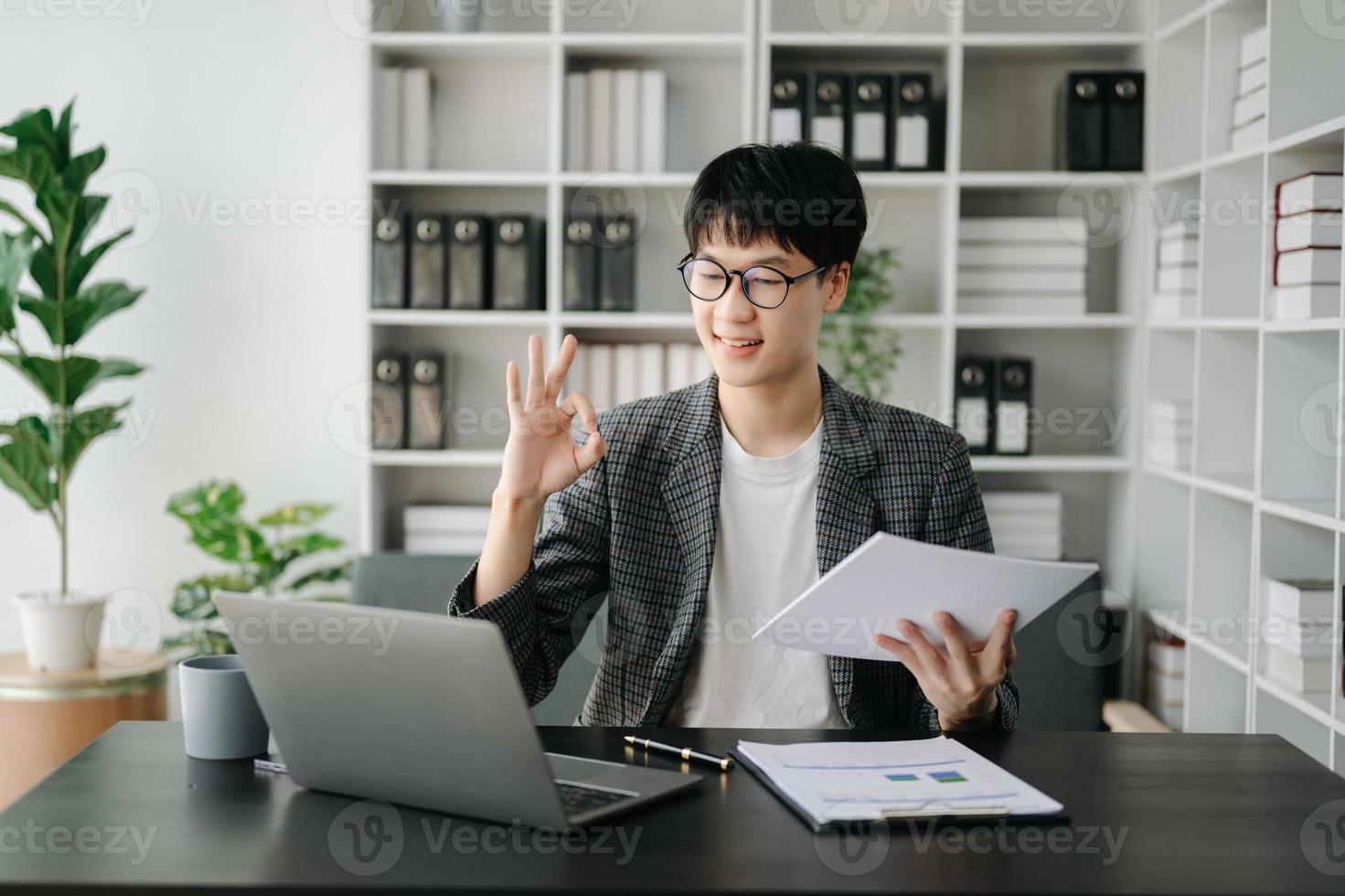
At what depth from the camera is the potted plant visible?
2896 millimetres

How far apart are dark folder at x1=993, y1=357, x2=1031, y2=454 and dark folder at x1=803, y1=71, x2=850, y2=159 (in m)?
0.67

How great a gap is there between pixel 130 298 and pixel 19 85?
88cm

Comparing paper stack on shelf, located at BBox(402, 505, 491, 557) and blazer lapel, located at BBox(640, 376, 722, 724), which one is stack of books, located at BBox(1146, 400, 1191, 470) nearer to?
blazer lapel, located at BBox(640, 376, 722, 724)

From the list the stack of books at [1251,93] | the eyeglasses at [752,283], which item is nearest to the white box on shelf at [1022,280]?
the stack of books at [1251,93]

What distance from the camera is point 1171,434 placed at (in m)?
2.87

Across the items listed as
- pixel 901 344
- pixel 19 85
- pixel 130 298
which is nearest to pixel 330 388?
pixel 130 298

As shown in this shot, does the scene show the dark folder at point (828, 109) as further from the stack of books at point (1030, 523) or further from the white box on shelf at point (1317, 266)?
the white box on shelf at point (1317, 266)

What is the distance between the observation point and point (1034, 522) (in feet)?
10.3

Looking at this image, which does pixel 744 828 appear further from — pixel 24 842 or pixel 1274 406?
pixel 1274 406

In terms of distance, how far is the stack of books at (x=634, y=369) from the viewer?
3.13 metres

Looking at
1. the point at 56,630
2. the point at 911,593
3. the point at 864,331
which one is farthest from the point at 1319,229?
the point at 56,630

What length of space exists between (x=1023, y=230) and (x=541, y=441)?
6.37 feet

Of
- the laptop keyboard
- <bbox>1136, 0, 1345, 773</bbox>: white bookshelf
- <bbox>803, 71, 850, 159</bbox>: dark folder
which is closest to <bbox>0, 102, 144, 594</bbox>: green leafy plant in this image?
<bbox>803, 71, 850, 159</bbox>: dark folder

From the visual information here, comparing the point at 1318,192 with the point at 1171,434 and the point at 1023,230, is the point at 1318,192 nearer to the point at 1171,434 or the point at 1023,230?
the point at 1171,434
